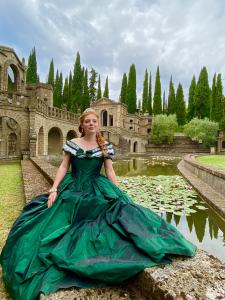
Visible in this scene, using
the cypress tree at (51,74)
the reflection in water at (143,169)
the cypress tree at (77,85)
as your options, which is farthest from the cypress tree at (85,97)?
the reflection in water at (143,169)

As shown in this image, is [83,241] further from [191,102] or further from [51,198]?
[191,102]

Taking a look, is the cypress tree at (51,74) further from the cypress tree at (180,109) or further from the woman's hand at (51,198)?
the woman's hand at (51,198)

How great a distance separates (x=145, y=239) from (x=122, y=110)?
43.1 m

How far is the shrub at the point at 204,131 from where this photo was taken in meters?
40.0

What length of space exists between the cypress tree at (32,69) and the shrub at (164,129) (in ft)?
77.2

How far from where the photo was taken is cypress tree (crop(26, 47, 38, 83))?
41781 millimetres

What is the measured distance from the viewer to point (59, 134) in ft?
77.5

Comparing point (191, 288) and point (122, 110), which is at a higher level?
point (122, 110)

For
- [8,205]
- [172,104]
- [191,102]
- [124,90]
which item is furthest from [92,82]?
[8,205]

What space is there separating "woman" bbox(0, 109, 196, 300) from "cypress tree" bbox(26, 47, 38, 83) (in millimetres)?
43245

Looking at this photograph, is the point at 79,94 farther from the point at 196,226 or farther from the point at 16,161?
the point at 196,226

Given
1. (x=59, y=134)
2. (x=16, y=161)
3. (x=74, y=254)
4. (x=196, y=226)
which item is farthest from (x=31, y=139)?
(x=74, y=254)

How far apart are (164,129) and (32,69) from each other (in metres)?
26.0

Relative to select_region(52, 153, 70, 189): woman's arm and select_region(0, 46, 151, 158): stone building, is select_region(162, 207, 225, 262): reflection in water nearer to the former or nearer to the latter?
select_region(52, 153, 70, 189): woman's arm
